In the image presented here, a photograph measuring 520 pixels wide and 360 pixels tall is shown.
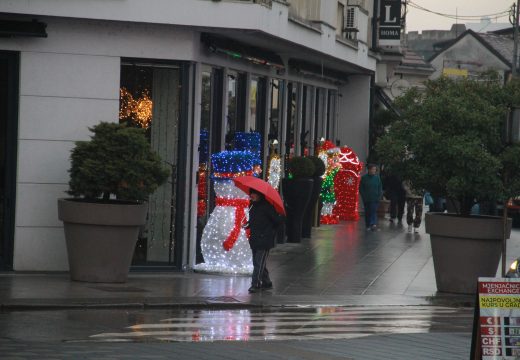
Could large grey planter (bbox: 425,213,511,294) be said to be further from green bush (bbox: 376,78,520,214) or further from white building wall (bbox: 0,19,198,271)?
white building wall (bbox: 0,19,198,271)

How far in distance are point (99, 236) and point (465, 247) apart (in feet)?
17.3

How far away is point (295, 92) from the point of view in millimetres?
30578

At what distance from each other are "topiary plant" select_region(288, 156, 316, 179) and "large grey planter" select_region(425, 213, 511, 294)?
22.1ft

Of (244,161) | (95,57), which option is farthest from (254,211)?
(95,57)

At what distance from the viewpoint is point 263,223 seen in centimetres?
1850

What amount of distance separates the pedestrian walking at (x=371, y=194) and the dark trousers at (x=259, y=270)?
13.4 metres

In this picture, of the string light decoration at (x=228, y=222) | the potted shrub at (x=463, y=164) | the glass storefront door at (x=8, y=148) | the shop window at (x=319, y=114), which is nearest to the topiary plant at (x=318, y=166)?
the shop window at (x=319, y=114)

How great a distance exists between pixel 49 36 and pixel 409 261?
852 cm

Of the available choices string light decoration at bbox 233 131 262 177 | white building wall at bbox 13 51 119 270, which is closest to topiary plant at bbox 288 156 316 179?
string light decoration at bbox 233 131 262 177

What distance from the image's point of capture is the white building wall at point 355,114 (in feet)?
125

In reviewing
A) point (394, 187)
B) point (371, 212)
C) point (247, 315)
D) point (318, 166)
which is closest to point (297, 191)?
point (318, 166)

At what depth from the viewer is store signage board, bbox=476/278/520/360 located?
9.88 m

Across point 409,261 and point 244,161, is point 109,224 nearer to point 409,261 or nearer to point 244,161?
point 244,161

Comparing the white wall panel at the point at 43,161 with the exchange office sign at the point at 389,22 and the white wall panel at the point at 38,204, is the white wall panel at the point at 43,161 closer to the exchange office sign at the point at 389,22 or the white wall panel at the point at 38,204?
the white wall panel at the point at 38,204
